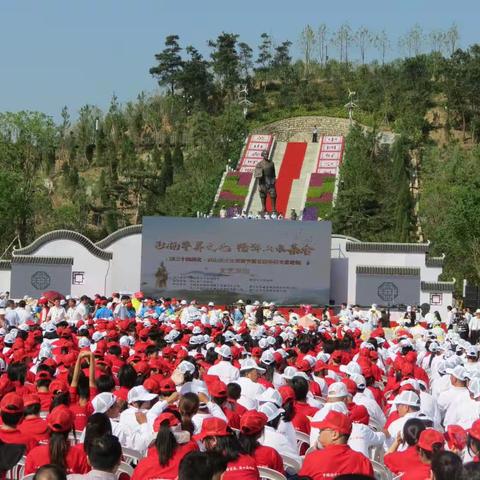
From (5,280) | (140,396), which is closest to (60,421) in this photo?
(140,396)

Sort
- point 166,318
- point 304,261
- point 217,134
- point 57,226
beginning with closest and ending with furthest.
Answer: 1. point 166,318
2. point 304,261
3. point 57,226
4. point 217,134

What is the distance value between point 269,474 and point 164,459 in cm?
62

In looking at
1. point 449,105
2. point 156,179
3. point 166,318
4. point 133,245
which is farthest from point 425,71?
point 166,318

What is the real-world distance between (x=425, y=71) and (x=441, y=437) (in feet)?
236

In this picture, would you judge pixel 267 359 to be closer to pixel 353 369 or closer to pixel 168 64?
pixel 353 369

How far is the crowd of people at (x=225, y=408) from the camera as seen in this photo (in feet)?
19.8

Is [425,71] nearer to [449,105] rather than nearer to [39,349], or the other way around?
[449,105]

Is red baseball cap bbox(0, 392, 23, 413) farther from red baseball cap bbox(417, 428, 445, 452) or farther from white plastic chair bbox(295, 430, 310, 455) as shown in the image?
red baseball cap bbox(417, 428, 445, 452)

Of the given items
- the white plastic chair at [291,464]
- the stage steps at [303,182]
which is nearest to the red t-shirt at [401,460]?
the white plastic chair at [291,464]

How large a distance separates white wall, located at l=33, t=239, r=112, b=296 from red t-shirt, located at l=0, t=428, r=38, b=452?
2820 cm

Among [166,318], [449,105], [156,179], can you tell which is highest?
[449,105]

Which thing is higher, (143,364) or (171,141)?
(171,141)

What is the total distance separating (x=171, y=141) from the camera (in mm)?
70562

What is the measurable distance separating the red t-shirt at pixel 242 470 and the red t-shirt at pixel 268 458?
49 centimetres
